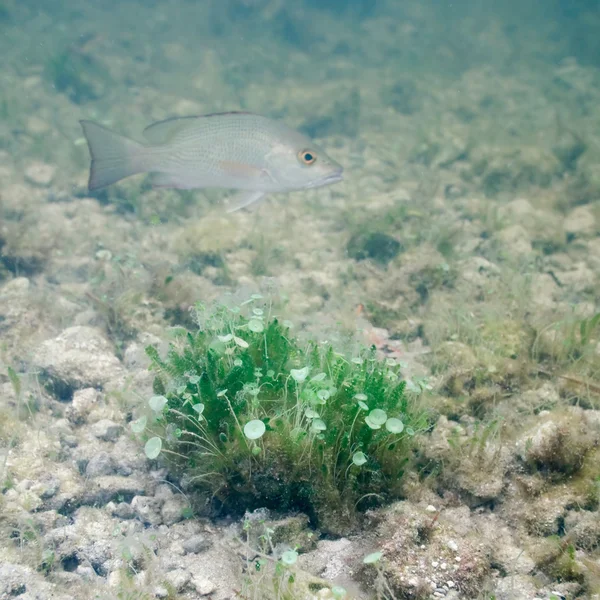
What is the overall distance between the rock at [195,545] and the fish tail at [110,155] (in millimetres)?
3912

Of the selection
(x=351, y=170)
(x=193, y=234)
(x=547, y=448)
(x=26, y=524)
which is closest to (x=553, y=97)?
(x=351, y=170)

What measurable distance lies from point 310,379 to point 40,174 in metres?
8.57

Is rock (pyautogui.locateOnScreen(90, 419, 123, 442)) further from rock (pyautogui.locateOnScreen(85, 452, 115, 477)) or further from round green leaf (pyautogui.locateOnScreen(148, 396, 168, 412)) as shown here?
round green leaf (pyautogui.locateOnScreen(148, 396, 168, 412))

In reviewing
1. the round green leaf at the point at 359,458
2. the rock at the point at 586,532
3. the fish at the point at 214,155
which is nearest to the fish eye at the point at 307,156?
the fish at the point at 214,155

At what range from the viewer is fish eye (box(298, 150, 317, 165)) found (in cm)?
527

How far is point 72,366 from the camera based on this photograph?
4.10 metres

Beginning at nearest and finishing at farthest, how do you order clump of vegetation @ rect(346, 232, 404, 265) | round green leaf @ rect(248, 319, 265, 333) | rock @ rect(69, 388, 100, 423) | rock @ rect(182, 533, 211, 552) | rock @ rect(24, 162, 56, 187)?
rock @ rect(182, 533, 211, 552) → round green leaf @ rect(248, 319, 265, 333) → rock @ rect(69, 388, 100, 423) → clump of vegetation @ rect(346, 232, 404, 265) → rock @ rect(24, 162, 56, 187)

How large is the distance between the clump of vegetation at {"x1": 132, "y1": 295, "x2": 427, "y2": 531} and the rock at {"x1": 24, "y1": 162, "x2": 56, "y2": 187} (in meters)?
7.38

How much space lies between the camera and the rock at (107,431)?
3547 millimetres

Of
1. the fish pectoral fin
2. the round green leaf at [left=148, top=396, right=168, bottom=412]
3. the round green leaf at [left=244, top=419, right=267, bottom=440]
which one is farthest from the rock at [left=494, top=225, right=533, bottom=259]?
the round green leaf at [left=148, top=396, right=168, bottom=412]

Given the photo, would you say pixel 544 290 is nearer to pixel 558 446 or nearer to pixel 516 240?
pixel 516 240

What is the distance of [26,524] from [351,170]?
10106mm

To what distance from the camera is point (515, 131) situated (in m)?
13.5

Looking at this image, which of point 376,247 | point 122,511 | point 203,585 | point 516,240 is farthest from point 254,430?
point 516,240
